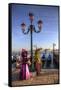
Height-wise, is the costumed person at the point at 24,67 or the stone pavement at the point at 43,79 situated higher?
the costumed person at the point at 24,67

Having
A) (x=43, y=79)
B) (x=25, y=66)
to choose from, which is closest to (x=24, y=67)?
(x=25, y=66)

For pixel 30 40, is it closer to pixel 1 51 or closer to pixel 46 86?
pixel 1 51

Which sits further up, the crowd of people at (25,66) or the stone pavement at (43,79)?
the crowd of people at (25,66)

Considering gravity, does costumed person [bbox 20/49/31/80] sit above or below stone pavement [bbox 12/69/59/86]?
above

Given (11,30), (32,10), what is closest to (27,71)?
(11,30)

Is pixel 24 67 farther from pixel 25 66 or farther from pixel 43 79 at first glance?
pixel 43 79

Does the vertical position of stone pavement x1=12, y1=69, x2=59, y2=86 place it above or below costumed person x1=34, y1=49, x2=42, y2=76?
below

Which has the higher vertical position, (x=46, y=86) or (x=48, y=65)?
(x=48, y=65)

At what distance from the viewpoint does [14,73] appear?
172 centimetres

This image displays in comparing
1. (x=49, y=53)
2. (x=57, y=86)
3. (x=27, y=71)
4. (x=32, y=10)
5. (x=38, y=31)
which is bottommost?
(x=57, y=86)

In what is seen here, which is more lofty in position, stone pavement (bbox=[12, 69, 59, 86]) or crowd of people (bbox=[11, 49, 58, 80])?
crowd of people (bbox=[11, 49, 58, 80])

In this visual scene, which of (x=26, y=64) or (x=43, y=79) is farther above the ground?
(x=26, y=64)

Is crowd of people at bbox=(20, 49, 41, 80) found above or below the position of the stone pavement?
above

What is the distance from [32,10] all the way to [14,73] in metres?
0.43
